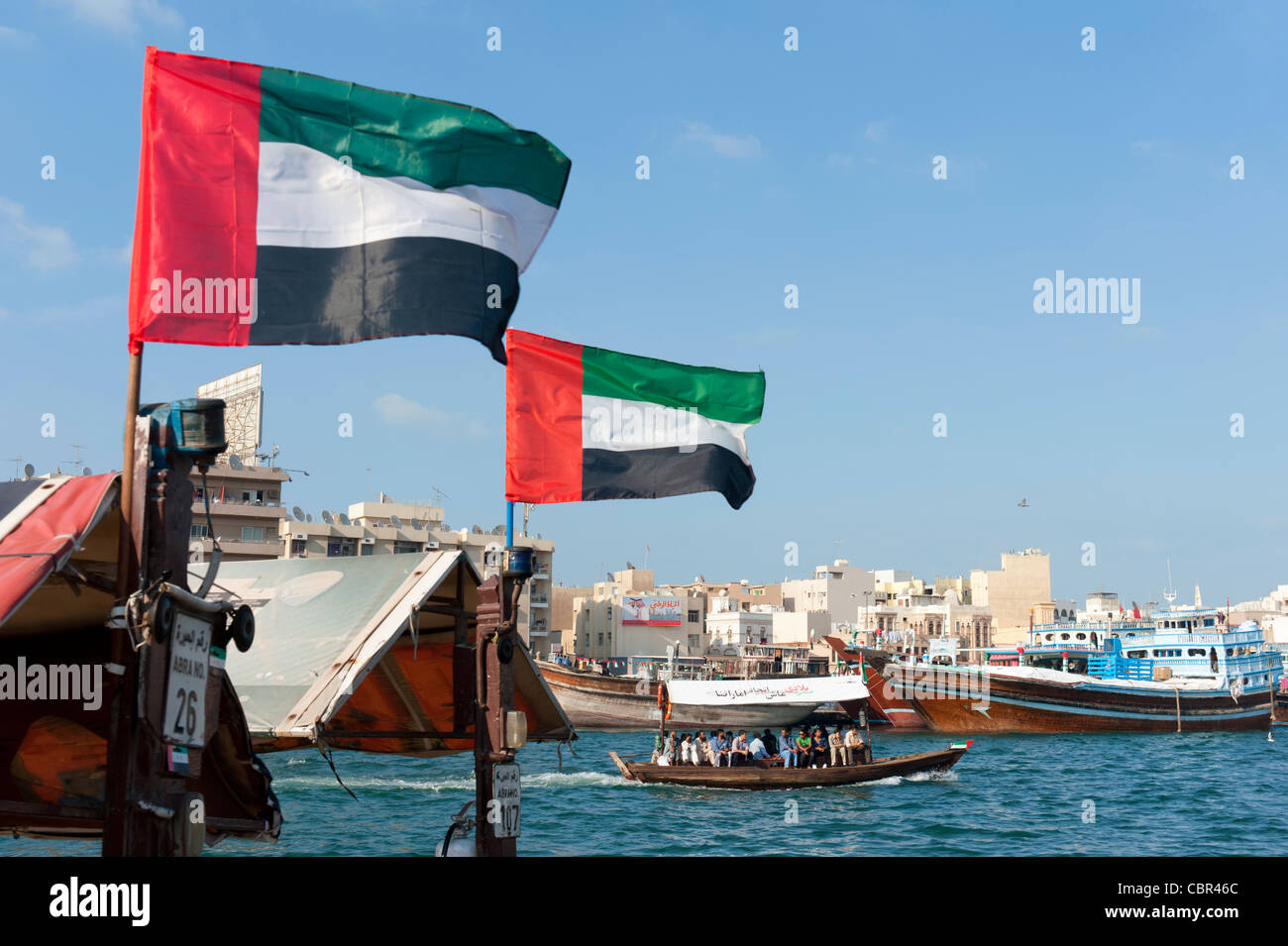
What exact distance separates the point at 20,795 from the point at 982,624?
12201cm

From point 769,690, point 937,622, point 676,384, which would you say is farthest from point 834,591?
point 676,384

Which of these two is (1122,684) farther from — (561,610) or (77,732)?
(77,732)

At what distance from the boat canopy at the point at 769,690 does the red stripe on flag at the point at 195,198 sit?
32557 millimetres

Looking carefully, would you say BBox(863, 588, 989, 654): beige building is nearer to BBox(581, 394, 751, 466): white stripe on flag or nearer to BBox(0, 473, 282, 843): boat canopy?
BBox(581, 394, 751, 466): white stripe on flag

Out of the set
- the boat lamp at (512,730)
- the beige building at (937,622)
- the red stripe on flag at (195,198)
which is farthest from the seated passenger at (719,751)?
the beige building at (937,622)

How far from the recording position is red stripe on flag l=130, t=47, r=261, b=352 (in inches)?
297

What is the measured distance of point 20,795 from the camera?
9.87m

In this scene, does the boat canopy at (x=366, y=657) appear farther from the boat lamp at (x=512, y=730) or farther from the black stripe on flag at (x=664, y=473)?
the black stripe on flag at (x=664, y=473)

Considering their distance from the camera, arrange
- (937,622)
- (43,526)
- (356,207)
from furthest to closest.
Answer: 1. (937,622)
2. (356,207)
3. (43,526)

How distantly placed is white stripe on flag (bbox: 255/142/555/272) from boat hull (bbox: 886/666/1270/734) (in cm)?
5596

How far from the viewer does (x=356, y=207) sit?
8.68 meters

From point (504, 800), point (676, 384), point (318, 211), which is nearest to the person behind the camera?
point (318, 211)

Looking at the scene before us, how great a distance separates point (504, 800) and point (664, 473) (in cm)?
477
